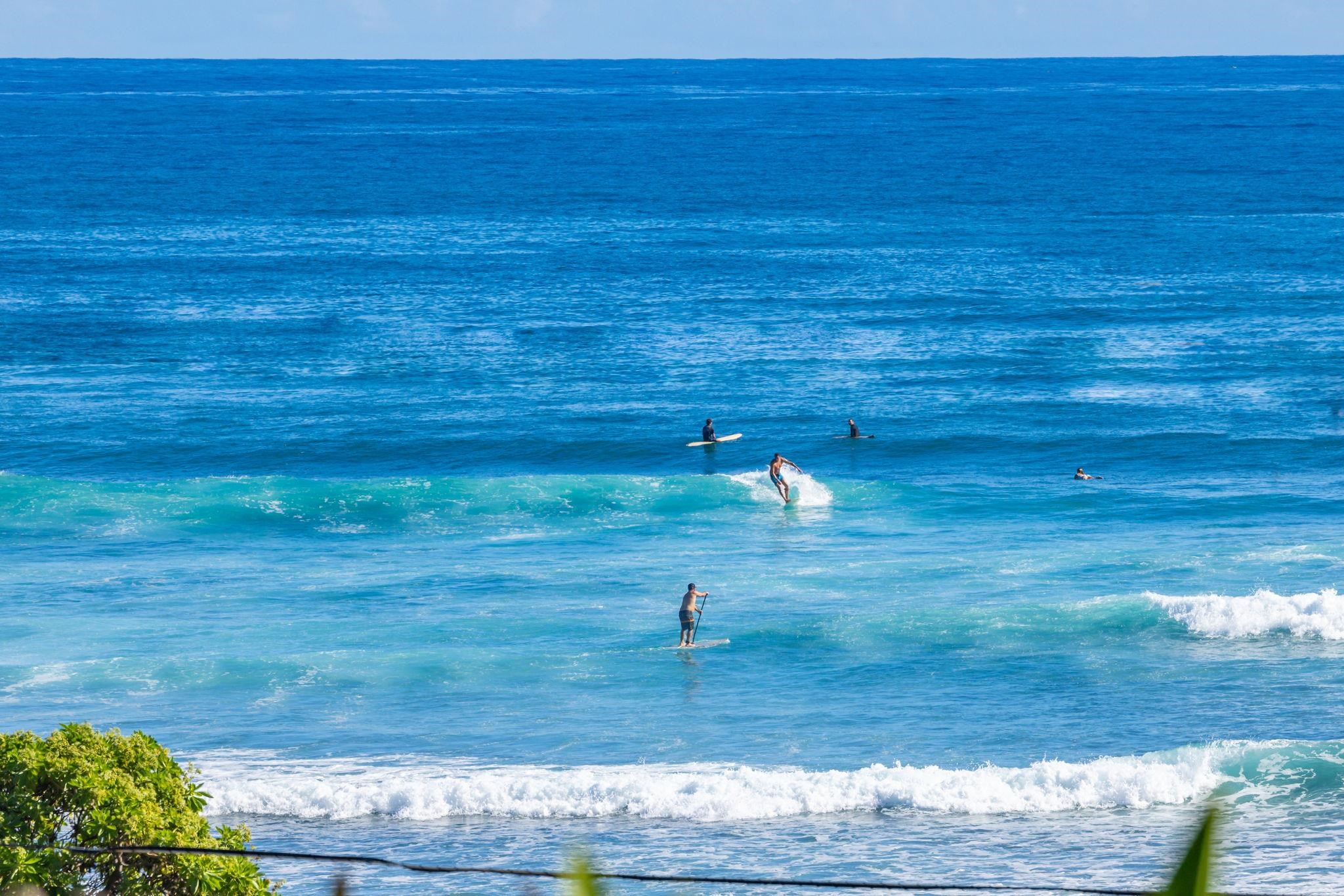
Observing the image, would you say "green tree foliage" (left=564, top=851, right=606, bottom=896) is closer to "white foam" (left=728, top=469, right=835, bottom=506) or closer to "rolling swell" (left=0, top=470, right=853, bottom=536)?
"rolling swell" (left=0, top=470, right=853, bottom=536)

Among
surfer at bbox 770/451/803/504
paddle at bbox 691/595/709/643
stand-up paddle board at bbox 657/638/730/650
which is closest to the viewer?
stand-up paddle board at bbox 657/638/730/650

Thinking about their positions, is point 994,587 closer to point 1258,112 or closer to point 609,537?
point 609,537

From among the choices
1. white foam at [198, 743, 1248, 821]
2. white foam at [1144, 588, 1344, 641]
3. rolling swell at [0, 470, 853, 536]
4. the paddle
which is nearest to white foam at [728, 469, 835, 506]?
rolling swell at [0, 470, 853, 536]

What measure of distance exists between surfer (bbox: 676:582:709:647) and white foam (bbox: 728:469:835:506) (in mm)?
12424

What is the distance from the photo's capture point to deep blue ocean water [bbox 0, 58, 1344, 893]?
64.4 feet

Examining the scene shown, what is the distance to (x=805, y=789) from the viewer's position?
1972 centimetres

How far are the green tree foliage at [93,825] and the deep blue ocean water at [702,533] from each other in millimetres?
5629

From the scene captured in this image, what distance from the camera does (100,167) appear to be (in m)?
123

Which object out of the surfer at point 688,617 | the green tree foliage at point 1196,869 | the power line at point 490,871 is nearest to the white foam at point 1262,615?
the surfer at point 688,617

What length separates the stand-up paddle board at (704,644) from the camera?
27.1m

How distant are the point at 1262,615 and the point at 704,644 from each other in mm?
9793

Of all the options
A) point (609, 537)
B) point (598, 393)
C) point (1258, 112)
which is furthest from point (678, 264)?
point (1258, 112)

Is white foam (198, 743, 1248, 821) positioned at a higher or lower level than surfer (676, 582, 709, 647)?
lower

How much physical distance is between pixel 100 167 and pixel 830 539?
338 ft
